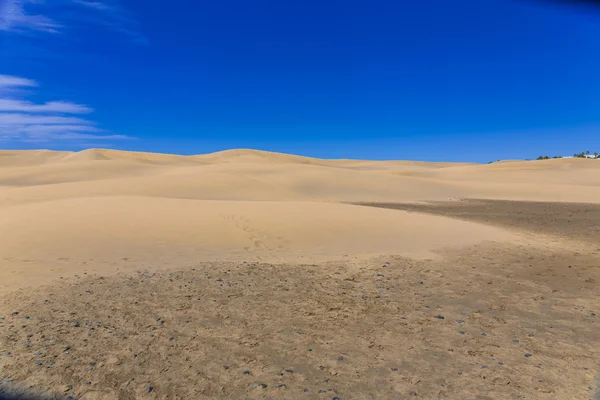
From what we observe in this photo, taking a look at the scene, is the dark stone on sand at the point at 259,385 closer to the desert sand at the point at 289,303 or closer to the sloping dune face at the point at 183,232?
the desert sand at the point at 289,303

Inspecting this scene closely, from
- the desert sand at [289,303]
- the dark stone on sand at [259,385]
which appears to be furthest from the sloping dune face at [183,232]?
the dark stone on sand at [259,385]

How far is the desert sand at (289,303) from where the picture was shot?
345cm

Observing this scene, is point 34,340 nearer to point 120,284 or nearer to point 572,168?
point 120,284

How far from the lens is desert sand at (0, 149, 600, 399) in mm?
3445

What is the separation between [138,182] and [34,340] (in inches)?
737

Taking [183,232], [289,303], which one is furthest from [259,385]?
[183,232]

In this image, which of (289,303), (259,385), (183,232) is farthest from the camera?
(183,232)

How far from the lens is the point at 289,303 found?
5359 millimetres

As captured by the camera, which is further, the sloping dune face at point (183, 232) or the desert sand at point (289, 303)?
the sloping dune face at point (183, 232)

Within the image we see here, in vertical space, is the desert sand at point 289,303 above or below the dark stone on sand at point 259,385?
above

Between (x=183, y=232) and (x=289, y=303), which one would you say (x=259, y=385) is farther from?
(x=183, y=232)

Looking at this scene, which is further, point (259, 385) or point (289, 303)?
point (289, 303)

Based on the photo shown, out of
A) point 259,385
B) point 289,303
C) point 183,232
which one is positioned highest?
point 183,232

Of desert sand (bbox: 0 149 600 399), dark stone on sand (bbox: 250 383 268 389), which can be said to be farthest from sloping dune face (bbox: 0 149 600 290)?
dark stone on sand (bbox: 250 383 268 389)
